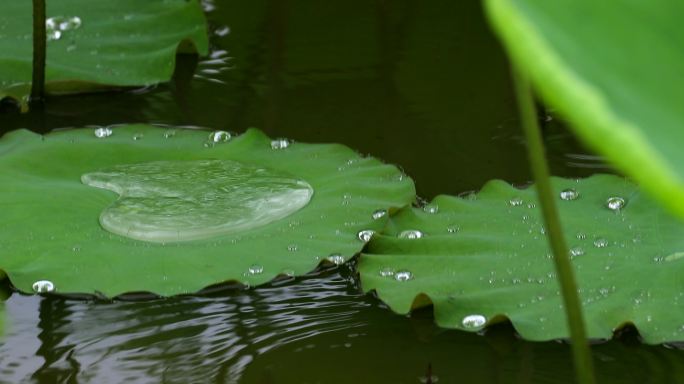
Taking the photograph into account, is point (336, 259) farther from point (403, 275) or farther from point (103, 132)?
point (103, 132)

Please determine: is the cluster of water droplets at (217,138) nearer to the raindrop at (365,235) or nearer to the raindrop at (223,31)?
the raindrop at (365,235)

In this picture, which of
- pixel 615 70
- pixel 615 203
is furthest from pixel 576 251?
pixel 615 70

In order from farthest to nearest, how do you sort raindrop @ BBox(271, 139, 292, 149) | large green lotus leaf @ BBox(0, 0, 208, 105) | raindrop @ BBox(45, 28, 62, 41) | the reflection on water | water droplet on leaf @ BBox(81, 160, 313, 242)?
raindrop @ BBox(45, 28, 62, 41), large green lotus leaf @ BBox(0, 0, 208, 105), raindrop @ BBox(271, 139, 292, 149), water droplet on leaf @ BBox(81, 160, 313, 242), the reflection on water

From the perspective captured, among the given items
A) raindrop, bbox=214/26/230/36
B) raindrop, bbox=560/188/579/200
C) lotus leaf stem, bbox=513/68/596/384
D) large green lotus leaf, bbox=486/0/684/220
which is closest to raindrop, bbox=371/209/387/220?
raindrop, bbox=560/188/579/200

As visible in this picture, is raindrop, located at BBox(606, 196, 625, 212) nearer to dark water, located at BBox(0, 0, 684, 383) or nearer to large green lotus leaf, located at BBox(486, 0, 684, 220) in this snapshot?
dark water, located at BBox(0, 0, 684, 383)

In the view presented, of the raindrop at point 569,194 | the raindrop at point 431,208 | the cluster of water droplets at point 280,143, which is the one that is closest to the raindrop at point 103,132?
the cluster of water droplets at point 280,143

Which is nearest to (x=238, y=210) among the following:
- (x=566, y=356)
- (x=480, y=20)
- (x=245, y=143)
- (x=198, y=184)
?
(x=198, y=184)
